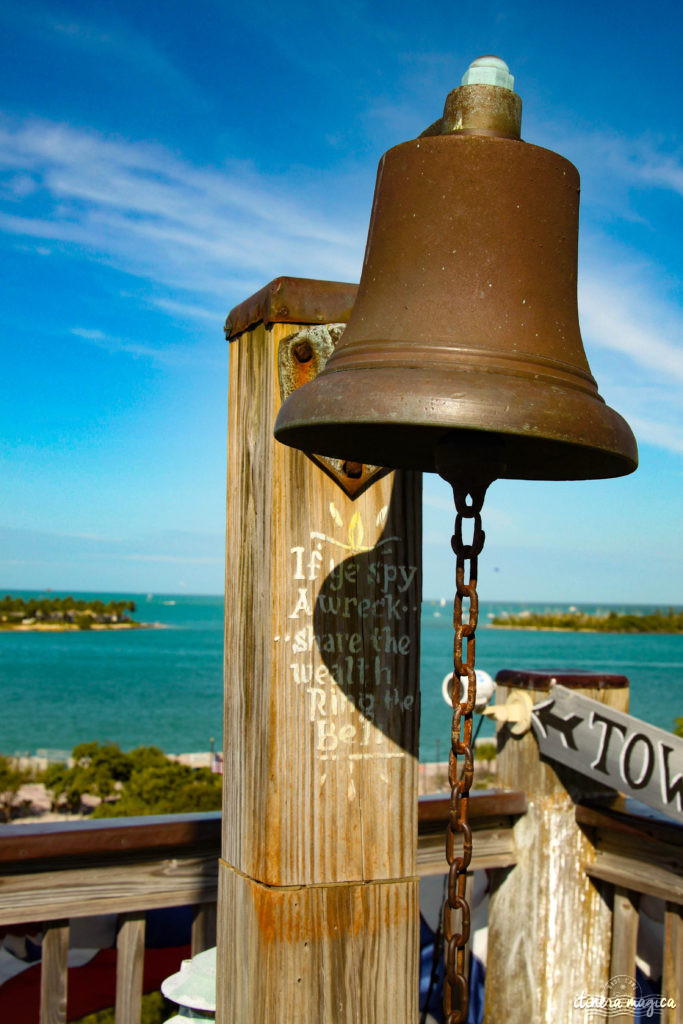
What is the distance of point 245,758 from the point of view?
61.3 inches

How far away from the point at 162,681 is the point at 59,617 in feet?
254

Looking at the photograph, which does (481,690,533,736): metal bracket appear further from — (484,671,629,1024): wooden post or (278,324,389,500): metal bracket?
(278,324,389,500): metal bracket

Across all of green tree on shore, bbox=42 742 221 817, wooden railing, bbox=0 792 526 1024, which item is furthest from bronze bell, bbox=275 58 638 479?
green tree on shore, bbox=42 742 221 817

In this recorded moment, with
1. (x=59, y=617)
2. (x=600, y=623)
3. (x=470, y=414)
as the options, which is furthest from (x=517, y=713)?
(x=600, y=623)

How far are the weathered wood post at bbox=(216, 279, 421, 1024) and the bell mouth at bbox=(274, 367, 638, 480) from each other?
213 mm

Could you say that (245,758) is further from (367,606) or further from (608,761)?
(608,761)

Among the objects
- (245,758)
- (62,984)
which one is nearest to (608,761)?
(245,758)

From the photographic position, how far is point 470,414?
1055mm

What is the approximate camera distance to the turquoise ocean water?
46.9 m

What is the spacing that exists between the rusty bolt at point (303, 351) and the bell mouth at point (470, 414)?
8.3 inches

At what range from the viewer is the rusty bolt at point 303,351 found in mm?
1537

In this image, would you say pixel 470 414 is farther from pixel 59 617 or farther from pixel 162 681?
pixel 59 617

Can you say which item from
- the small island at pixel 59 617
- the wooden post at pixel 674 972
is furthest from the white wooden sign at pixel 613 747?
the small island at pixel 59 617

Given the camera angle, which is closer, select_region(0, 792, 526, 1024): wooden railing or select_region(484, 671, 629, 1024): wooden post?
select_region(0, 792, 526, 1024): wooden railing
